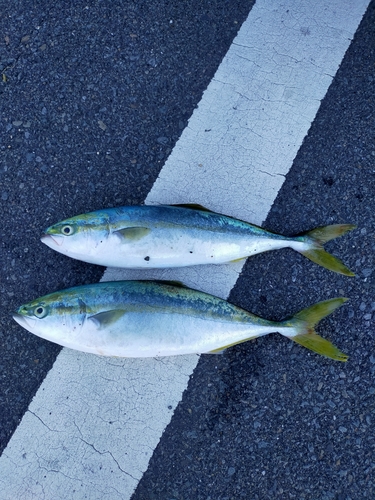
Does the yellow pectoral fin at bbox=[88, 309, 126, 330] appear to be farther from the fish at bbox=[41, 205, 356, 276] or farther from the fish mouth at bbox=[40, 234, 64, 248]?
the fish mouth at bbox=[40, 234, 64, 248]

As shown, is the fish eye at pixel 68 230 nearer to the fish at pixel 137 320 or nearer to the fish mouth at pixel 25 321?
the fish at pixel 137 320

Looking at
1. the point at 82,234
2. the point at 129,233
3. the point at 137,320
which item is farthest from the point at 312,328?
the point at 82,234

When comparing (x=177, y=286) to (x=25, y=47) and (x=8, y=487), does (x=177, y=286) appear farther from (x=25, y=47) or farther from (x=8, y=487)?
(x=25, y=47)

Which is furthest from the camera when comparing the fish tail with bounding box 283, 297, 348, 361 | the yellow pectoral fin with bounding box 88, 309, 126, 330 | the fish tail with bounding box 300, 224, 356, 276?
the fish tail with bounding box 300, 224, 356, 276

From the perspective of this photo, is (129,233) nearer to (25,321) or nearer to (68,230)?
(68,230)

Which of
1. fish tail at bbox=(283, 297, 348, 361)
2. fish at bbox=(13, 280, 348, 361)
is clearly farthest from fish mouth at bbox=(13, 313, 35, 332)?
fish tail at bbox=(283, 297, 348, 361)

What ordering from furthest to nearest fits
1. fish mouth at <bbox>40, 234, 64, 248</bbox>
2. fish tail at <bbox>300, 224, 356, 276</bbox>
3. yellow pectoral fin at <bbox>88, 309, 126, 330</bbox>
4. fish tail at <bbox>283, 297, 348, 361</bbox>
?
fish tail at <bbox>300, 224, 356, 276</bbox> → fish tail at <bbox>283, 297, 348, 361</bbox> → fish mouth at <bbox>40, 234, 64, 248</bbox> → yellow pectoral fin at <bbox>88, 309, 126, 330</bbox>

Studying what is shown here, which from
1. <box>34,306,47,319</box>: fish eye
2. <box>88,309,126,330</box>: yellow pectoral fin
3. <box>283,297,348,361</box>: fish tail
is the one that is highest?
<box>34,306,47,319</box>: fish eye

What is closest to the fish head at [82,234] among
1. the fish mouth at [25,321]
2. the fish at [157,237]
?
the fish at [157,237]
